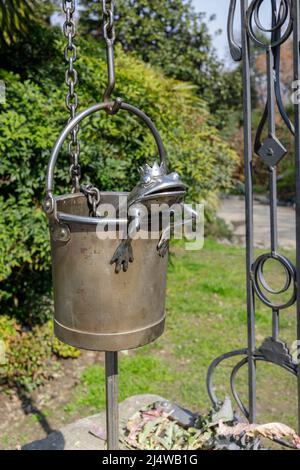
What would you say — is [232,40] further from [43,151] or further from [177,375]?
[177,375]

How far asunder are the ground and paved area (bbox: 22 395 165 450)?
2.81 ft

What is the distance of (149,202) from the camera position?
1159 mm

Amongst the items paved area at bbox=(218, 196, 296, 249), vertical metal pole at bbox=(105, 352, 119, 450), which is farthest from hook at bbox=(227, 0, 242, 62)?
A: paved area at bbox=(218, 196, 296, 249)

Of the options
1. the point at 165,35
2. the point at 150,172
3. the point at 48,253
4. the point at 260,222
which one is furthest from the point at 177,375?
the point at 260,222

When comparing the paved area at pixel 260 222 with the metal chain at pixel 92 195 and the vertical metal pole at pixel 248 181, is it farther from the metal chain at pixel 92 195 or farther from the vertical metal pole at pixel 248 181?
the metal chain at pixel 92 195

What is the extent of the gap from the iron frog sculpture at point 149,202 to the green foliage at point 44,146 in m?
1.69

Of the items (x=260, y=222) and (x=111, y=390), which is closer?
(x=111, y=390)

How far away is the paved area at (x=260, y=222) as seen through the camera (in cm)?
728

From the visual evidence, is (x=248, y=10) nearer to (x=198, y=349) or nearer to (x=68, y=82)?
(x=68, y=82)

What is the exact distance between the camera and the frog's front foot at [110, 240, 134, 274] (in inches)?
46.4

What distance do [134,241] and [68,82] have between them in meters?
0.57

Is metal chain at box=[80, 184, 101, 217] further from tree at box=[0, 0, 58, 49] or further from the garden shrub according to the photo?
tree at box=[0, 0, 58, 49]

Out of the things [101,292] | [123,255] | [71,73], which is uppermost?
[71,73]

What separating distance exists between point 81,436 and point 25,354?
128 cm
